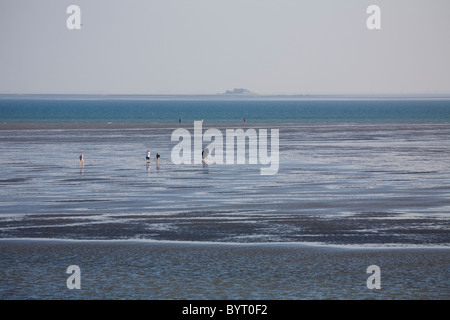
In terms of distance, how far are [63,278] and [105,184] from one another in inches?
781

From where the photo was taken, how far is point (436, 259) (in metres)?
22.6

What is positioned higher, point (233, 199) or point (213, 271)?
point (233, 199)

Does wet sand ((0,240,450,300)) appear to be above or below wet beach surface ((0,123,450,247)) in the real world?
below

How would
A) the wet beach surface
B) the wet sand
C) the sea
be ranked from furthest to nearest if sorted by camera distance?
the wet beach surface, the sea, the wet sand

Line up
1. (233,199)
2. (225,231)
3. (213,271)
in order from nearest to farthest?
(213,271) → (225,231) → (233,199)

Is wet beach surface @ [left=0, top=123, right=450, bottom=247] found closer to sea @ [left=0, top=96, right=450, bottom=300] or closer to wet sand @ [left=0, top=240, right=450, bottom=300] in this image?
sea @ [left=0, top=96, right=450, bottom=300]

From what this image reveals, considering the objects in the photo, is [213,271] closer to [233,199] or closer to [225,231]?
[225,231]

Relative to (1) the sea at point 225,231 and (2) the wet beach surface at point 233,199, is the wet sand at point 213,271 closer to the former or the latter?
(1) the sea at point 225,231

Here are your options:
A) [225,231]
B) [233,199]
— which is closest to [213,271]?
[225,231]

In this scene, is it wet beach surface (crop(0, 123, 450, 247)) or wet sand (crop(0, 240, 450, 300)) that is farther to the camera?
wet beach surface (crop(0, 123, 450, 247))

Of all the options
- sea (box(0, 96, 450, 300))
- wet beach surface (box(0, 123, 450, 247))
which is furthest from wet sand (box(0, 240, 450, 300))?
wet beach surface (box(0, 123, 450, 247))

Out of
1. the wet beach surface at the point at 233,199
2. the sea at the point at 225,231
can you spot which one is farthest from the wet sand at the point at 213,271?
the wet beach surface at the point at 233,199

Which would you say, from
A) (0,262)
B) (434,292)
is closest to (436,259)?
(434,292)

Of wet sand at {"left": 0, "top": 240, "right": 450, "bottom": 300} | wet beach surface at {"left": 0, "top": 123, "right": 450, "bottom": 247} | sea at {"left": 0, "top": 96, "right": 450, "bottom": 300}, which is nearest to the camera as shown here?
wet sand at {"left": 0, "top": 240, "right": 450, "bottom": 300}
